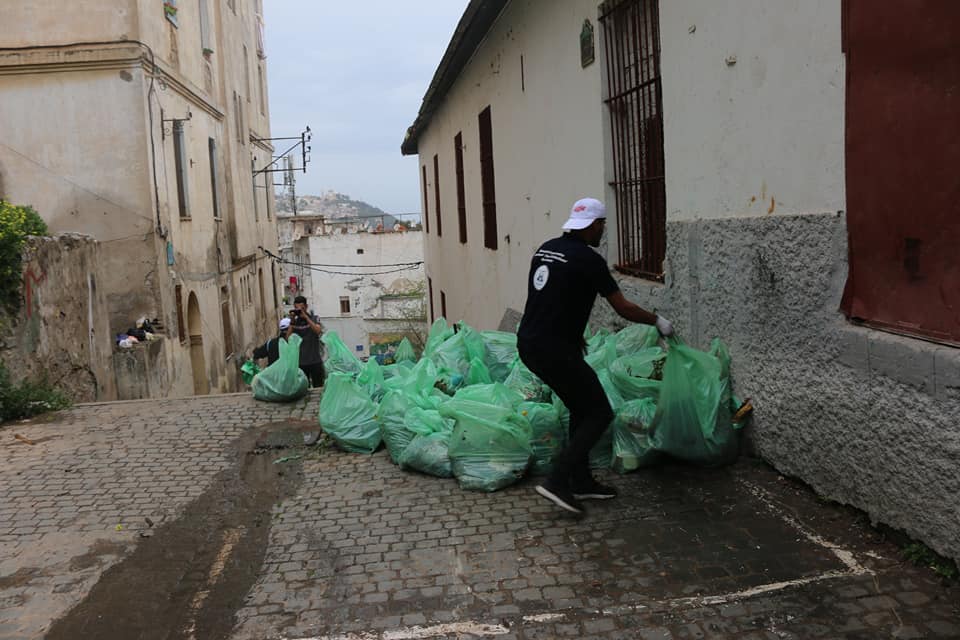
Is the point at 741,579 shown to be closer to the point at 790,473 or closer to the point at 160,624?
the point at 790,473

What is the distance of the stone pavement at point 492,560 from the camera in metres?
3.03

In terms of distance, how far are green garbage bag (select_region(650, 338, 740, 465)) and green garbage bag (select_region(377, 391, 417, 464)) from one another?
5.29 ft

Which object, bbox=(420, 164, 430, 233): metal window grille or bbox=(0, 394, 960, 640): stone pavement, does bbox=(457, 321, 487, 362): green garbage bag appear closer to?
bbox=(0, 394, 960, 640): stone pavement

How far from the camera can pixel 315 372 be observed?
32.1 feet

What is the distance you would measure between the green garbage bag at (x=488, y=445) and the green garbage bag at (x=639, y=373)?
654 mm

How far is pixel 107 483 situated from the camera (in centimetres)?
523

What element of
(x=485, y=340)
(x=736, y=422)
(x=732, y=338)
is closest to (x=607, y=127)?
(x=485, y=340)

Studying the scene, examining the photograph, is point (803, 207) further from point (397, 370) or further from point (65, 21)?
point (65, 21)

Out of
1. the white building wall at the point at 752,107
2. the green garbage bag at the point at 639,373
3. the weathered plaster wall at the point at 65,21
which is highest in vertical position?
the weathered plaster wall at the point at 65,21

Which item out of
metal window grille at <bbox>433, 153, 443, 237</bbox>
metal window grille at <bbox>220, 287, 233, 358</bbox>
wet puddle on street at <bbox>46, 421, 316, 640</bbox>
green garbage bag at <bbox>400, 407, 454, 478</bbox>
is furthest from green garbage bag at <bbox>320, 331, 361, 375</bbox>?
metal window grille at <bbox>220, 287, 233, 358</bbox>

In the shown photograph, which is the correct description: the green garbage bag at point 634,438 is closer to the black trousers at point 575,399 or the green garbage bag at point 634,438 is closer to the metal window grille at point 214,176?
the black trousers at point 575,399

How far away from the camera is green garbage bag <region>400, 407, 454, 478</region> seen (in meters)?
4.83

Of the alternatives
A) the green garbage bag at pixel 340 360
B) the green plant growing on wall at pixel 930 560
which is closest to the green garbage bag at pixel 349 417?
the green garbage bag at pixel 340 360

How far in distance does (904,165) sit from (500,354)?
389 cm
